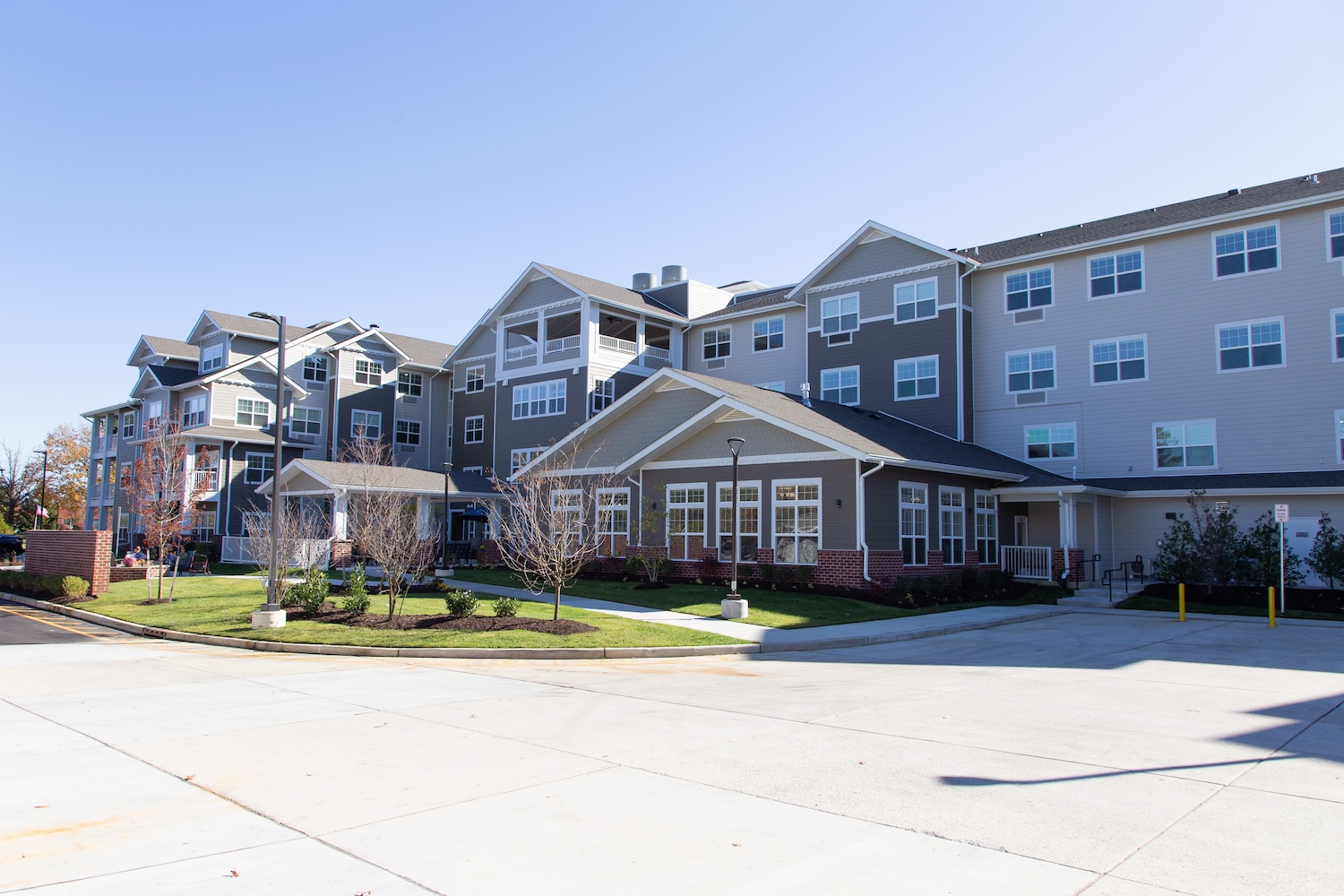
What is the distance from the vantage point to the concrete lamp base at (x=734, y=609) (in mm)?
20484

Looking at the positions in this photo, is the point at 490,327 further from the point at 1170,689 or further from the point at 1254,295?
the point at 1170,689

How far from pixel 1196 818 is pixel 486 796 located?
16.9ft

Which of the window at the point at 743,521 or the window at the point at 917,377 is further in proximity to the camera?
the window at the point at 917,377

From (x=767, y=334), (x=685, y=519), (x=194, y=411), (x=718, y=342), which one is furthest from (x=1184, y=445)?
(x=194, y=411)

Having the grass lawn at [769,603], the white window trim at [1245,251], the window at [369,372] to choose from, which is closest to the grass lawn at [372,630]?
the grass lawn at [769,603]

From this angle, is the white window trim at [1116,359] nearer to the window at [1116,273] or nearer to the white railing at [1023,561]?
the window at [1116,273]

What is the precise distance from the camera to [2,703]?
1125cm

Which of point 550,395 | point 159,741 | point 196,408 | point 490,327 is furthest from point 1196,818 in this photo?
point 196,408

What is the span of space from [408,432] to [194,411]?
35.6 feet

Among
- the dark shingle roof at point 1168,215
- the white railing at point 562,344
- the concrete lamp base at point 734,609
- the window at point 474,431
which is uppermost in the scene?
the dark shingle roof at point 1168,215

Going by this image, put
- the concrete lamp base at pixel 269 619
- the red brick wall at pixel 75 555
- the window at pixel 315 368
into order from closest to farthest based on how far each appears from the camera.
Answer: the concrete lamp base at pixel 269 619 < the red brick wall at pixel 75 555 < the window at pixel 315 368

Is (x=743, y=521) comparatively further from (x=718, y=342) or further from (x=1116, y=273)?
(x=718, y=342)

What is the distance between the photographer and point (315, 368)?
4925cm

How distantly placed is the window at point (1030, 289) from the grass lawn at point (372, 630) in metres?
22.0
